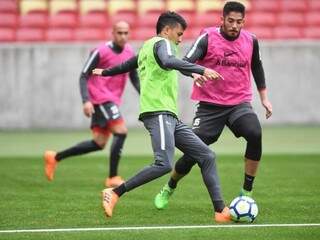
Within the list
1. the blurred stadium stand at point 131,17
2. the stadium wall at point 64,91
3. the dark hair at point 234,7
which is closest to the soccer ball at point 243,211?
the dark hair at point 234,7

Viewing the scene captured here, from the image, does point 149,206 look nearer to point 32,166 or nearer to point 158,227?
point 158,227

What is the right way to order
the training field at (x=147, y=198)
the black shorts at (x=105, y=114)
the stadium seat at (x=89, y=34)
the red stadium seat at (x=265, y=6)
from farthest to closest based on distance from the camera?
the red stadium seat at (x=265, y=6) < the stadium seat at (x=89, y=34) < the black shorts at (x=105, y=114) < the training field at (x=147, y=198)

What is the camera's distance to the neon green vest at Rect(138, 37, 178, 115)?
9445 mm

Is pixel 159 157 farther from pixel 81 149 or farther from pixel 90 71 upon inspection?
pixel 81 149

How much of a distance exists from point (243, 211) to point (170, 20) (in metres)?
1.97

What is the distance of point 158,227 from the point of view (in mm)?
8852

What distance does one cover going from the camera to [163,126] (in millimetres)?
9391

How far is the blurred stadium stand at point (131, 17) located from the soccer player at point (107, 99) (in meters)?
9.40

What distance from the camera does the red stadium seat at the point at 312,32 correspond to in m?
23.2

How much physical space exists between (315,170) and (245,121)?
164 inches

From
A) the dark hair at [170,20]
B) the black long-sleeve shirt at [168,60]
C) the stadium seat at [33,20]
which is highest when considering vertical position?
the dark hair at [170,20]

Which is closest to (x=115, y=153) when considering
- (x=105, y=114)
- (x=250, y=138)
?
(x=105, y=114)

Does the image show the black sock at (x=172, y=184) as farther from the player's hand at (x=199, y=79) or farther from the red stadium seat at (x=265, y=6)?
Answer: the red stadium seat at (x=265, y=6)

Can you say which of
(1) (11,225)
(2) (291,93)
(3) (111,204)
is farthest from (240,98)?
(2) (291,93)
